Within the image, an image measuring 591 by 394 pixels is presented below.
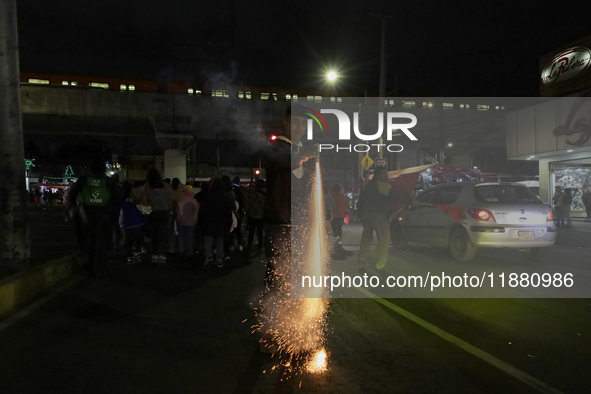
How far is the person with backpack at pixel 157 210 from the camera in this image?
707 cm

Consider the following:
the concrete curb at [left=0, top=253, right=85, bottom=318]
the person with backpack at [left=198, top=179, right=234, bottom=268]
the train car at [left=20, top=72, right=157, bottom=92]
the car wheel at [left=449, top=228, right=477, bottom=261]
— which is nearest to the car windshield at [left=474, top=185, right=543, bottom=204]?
the car wheel at [left=449, top=228, right=477, bottom=261]

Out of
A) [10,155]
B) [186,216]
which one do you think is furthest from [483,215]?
[10,155]

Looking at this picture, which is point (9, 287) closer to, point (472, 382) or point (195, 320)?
point (195, 320)

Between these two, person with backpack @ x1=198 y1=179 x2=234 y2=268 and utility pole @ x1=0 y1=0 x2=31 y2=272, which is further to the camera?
person with backpack @ x1=198 y1=179 x2=234 y2=268

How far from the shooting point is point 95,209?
19.5 feet

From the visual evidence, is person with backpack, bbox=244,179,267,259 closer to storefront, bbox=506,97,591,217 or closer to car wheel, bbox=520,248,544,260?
car wheel, bbox=520,248,544,260

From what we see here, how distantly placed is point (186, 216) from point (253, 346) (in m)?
4.74

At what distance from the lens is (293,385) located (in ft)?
8.48

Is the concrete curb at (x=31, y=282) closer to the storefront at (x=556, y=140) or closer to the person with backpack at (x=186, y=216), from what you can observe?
the person with backpack at (x=186, y=216)

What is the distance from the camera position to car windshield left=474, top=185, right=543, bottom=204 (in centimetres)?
696

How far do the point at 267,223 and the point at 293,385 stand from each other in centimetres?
130

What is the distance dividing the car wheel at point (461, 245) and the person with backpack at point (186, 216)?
15.8ft

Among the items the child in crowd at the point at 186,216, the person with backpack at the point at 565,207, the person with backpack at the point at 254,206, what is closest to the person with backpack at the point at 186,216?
the child in crowd at the point at 186,216

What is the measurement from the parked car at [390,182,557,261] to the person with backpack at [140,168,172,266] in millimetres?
5033
